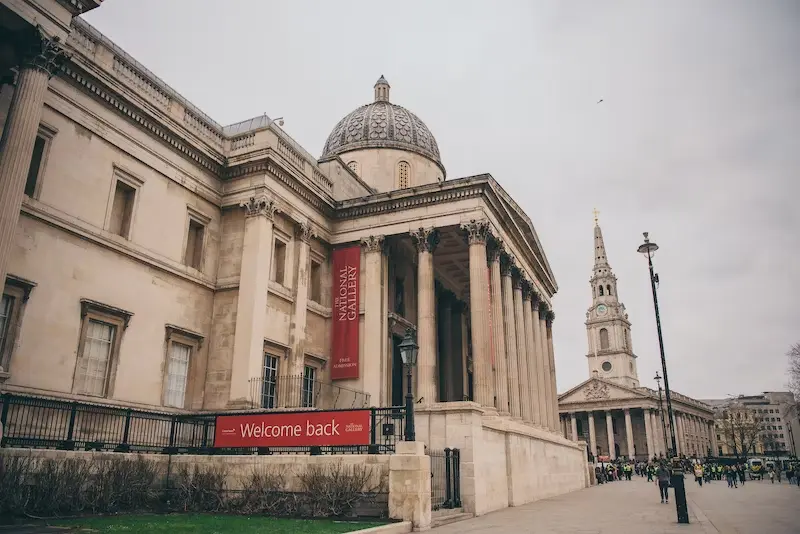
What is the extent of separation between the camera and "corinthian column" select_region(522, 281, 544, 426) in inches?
1252

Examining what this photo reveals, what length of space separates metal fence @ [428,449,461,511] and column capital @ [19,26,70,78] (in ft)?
45.4

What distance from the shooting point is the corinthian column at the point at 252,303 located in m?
20.6

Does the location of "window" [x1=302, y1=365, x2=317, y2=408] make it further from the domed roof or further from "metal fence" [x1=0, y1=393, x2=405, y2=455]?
the domed roof

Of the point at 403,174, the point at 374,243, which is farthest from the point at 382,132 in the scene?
the point at 374,243

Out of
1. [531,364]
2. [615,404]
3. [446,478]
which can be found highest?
[615,404]

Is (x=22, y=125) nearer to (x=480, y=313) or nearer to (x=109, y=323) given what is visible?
(x=109, y=323)

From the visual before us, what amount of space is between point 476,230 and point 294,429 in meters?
12.6

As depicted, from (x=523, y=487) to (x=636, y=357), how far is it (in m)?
103

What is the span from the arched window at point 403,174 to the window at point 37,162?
1982cm

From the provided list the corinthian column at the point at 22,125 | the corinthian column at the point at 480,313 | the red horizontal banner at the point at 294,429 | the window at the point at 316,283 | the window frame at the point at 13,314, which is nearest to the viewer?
the corinthian column at the point at 22,125

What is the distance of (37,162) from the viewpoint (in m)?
16.8

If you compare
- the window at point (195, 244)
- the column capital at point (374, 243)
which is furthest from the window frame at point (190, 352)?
the column capital at point (374, 243)

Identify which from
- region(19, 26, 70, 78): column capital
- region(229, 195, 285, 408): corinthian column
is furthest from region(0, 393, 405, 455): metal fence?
region(19, 26, 70, 78): column capital

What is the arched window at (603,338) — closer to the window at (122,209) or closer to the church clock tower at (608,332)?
the church clock tower at (608,332)
